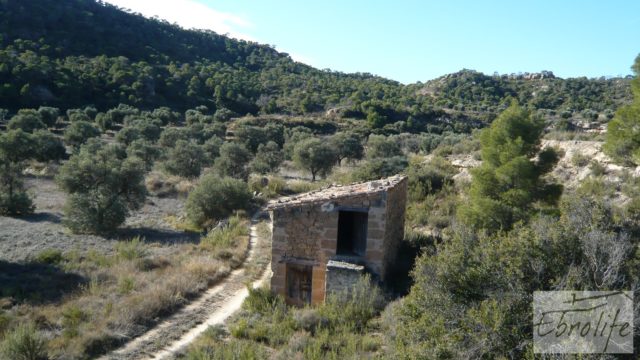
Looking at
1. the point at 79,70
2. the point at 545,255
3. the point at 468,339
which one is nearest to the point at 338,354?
the point at 468,339

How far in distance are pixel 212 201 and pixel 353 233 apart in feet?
31.1

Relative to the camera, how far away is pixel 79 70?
54.1 metres

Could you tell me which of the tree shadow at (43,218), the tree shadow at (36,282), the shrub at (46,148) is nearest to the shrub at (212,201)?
the tree shadow at (43,218)

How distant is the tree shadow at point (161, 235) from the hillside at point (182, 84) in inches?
1290

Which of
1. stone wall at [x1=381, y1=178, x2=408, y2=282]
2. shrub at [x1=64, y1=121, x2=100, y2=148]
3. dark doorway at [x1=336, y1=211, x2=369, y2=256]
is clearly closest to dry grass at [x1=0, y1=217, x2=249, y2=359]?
dark doorway at [x1=336, y1=211, x2=369, y2=256]

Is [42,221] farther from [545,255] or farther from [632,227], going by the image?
[632,227]

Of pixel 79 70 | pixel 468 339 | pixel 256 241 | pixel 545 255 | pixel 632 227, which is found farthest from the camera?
pixel 79 70

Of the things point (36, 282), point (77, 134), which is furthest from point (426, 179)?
point (77, 134)

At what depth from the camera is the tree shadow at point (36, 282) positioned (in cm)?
1129

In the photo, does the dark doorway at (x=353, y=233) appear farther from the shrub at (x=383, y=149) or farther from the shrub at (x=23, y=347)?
the shrub at (x=383, y=149)

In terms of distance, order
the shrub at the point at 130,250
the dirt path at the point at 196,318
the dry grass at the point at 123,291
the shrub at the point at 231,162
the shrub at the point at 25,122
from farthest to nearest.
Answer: the shrub at the point at 25,122 < the shrub at the point at 231,162 < the shrub at the point at 130,250 < the dry grass at the point at 123,291 < the dirt path at the point at 196,318

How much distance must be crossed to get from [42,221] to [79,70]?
1594 inches

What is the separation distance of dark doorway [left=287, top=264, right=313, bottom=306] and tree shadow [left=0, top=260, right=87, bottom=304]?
5352 millimetres

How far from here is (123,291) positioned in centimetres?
1137
